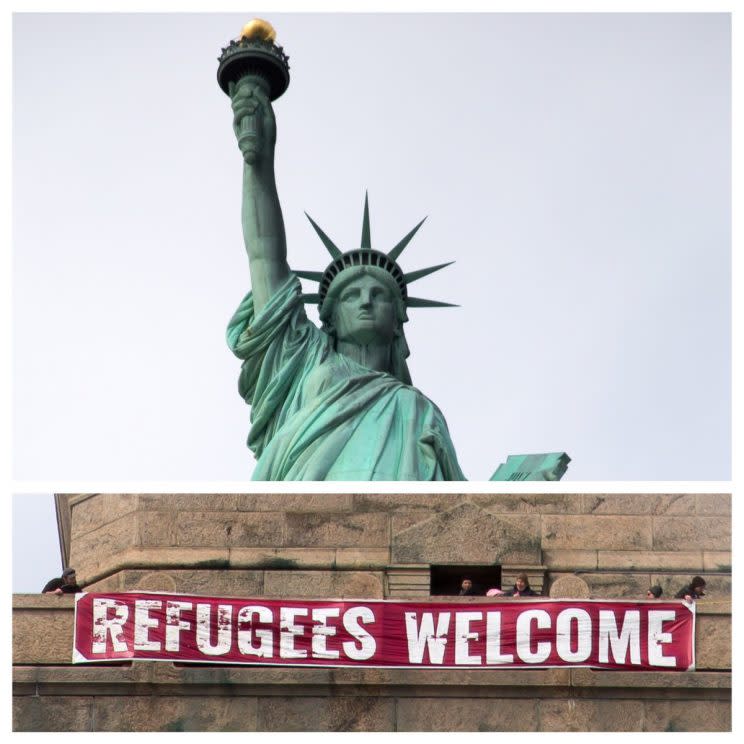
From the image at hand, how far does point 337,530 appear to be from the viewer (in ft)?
97.9

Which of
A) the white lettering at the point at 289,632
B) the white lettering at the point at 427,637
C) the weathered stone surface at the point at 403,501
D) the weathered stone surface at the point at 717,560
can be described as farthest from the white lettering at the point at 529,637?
the weathered stone surface at the point at 717,560

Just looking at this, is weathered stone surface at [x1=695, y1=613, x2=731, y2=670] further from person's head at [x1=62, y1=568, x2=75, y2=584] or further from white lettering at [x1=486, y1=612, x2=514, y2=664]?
person's head at [x1=62, y1=568, x2=75, y2=584]

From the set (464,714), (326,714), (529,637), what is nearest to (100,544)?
(326,714)

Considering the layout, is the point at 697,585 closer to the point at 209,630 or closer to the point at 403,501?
the point at 403,501

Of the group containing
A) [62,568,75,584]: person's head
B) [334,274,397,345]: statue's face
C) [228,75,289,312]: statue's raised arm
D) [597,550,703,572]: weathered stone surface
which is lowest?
[62,568,75,584]: person's head

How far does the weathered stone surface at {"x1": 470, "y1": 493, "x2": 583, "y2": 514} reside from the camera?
30203 millimetres

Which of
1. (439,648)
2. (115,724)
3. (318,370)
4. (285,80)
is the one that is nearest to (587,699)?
(439,648)

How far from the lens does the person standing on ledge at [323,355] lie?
31500 mm

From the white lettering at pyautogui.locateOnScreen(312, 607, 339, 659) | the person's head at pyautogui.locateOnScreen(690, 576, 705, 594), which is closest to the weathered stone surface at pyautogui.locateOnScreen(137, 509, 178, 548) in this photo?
the white lettering at pyautogui.locateOnScreen(312, 607, 339, 659)

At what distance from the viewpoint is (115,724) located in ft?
90.3

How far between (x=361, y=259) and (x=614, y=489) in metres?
4.55

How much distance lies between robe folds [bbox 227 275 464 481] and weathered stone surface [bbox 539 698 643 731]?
4.17 metres

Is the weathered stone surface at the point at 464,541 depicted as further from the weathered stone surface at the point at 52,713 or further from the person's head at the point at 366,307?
the person's head at the point at 366,307
